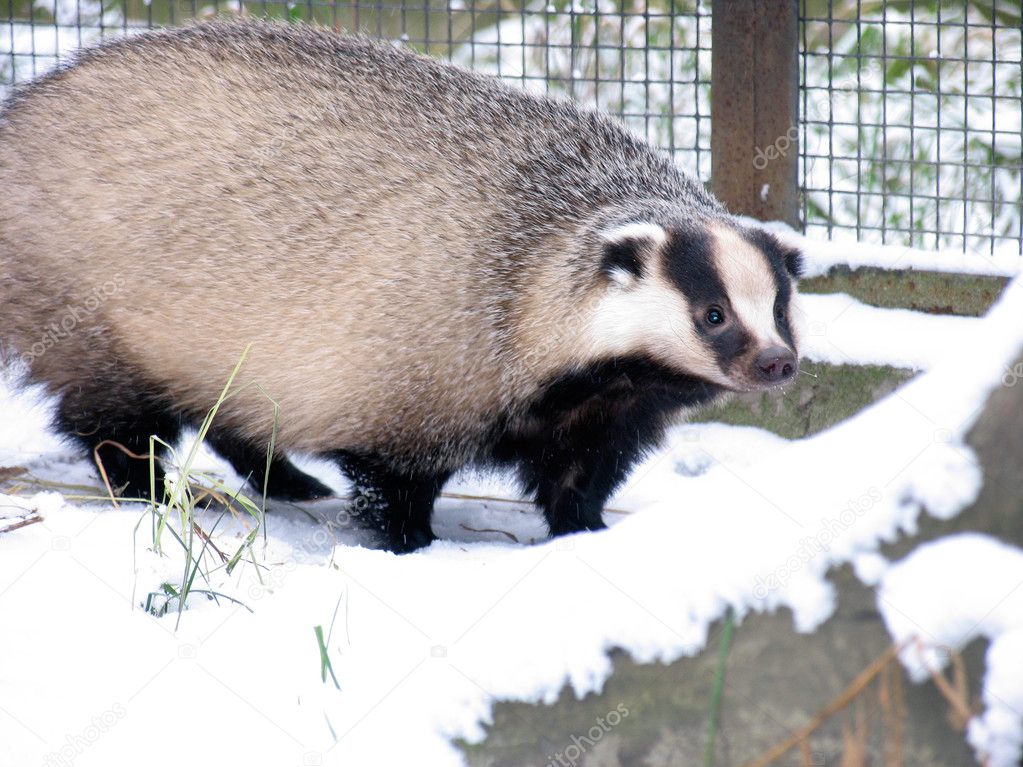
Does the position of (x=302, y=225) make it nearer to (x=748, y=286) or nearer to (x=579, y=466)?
(x=579, y=466)

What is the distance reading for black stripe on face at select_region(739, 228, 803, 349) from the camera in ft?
14.6

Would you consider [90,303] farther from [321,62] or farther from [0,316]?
[321,62]

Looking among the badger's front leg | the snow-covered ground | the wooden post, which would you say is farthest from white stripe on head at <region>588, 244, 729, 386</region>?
the wooden post

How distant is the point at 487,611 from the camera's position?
2.87 m

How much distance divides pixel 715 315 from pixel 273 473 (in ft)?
6.89

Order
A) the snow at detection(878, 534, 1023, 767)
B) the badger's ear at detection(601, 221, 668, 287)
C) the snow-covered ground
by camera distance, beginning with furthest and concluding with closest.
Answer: the badger's ear at detection(601, 221, 668, 287) → the snow-covered ground → the snow at detection(878, 534, 1023, 767)

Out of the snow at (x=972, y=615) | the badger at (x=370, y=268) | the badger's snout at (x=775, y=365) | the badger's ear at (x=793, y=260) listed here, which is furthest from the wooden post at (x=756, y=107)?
the snow at (x=972, y=615)

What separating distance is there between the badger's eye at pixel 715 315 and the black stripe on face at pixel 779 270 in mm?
200

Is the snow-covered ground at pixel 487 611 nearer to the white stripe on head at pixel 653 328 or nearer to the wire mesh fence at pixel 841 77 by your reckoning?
the white stripe on head at pixel 653 328

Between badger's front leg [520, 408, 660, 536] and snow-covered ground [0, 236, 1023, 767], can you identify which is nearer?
snow-covered ground [0, 236, 1023, 767]

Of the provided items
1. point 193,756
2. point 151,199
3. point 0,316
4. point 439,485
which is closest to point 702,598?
point 193,756

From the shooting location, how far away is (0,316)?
4969 mm

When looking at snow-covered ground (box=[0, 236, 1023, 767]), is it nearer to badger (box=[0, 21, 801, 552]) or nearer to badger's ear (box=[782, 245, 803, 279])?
badger (box=[0, 21, 801, 552])

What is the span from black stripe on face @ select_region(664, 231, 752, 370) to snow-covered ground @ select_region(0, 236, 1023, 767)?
1.01m
